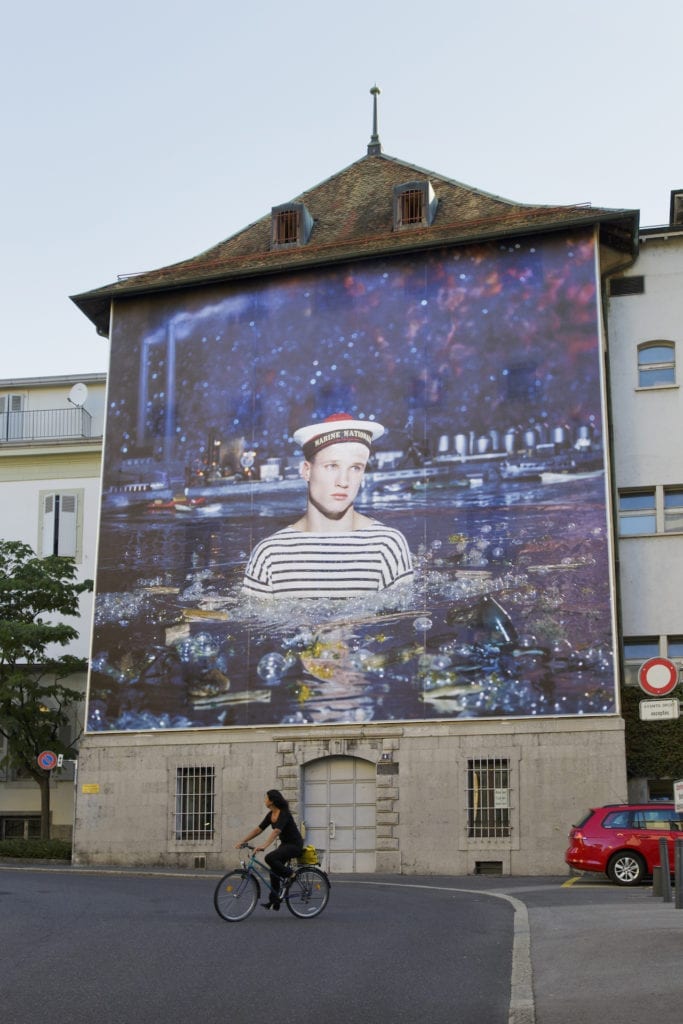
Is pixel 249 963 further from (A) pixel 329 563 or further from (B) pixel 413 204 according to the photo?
(B) pixel 413 204

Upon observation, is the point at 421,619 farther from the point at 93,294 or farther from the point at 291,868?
the point at 291,868

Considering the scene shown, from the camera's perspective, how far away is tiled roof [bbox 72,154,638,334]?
37.5 metres

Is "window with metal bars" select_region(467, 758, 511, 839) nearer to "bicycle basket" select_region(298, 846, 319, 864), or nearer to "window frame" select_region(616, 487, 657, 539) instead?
"window frame" select_region(616, 487, 657, 539)

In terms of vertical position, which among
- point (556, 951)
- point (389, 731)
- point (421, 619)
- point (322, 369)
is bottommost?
point (556, 951)

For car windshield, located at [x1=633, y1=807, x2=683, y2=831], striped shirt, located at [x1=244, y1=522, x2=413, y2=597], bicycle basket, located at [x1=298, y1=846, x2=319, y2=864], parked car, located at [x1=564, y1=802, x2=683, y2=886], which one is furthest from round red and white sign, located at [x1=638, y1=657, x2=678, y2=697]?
striped shirt, located at [x1=244, y1=522, x2=413, y2=597]

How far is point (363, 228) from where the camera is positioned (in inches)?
1620

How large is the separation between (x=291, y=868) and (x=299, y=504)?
66.9ft

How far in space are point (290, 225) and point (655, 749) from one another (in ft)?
58.8

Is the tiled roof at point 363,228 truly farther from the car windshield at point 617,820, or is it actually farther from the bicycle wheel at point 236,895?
the bicycle wheel at point 236,895

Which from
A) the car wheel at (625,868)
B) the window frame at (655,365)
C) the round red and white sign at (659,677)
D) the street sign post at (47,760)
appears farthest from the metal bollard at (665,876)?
the street sign post at (47,760)

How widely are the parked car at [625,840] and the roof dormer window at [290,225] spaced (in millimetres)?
20673

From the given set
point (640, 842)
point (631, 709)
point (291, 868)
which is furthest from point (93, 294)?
point (291, 868)

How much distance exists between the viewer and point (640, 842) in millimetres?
26328

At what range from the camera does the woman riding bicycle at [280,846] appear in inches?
695
